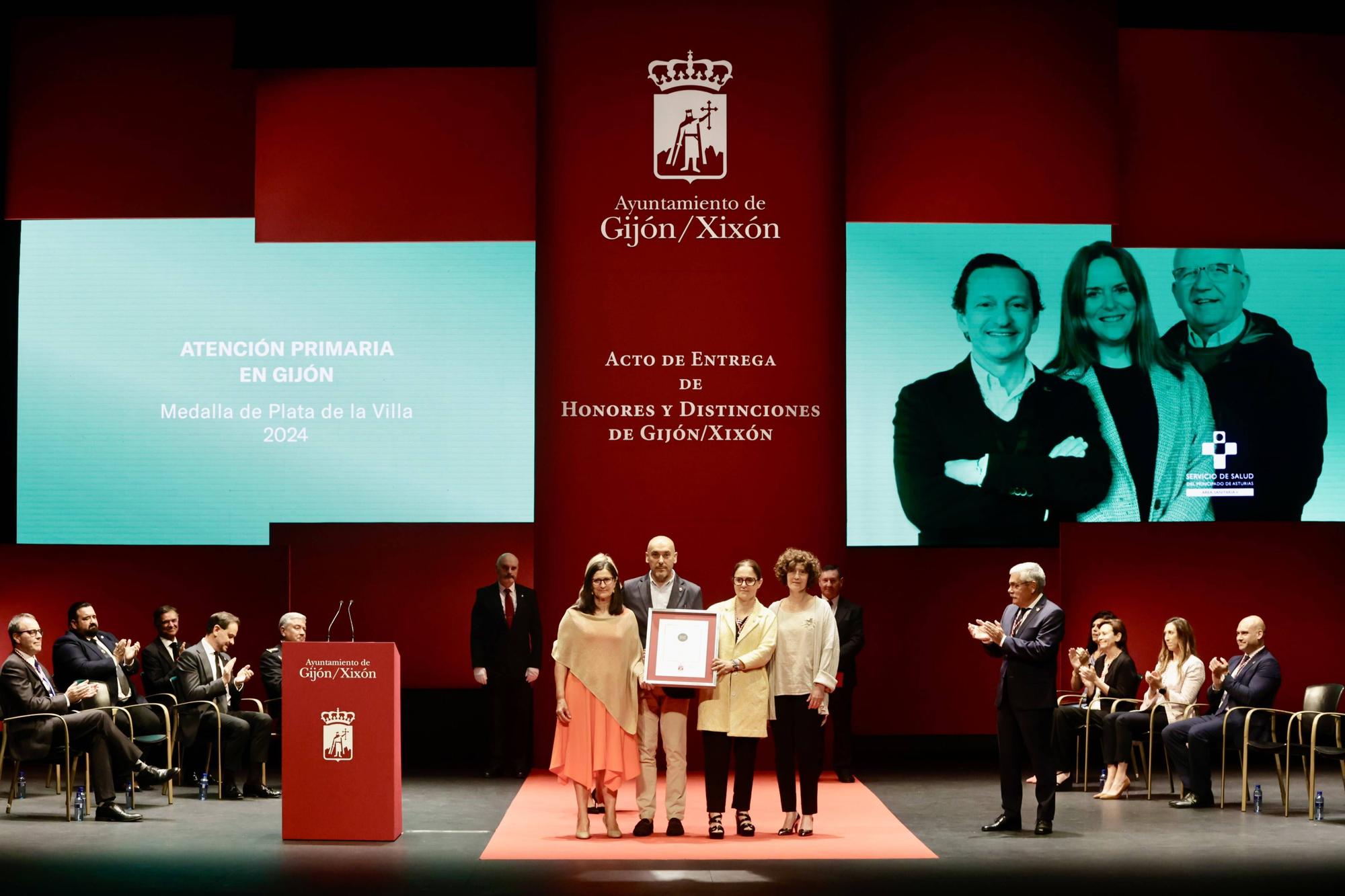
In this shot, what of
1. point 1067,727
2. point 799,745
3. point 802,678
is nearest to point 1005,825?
point 799,745

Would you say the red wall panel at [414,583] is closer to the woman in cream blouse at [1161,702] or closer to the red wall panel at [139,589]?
the red wall panel at [139,589]

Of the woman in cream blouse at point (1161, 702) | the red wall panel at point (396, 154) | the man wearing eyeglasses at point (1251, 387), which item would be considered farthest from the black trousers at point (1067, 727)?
the red wall panel at point (396, 154)

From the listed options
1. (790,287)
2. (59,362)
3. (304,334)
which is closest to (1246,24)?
(790,287)

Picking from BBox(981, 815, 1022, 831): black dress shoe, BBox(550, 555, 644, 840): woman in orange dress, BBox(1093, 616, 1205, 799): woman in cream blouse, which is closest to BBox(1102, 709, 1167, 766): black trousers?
BBox(1093, 616, 1205, 799): woman in cream blouse

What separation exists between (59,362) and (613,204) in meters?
3.88

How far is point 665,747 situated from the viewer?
6.87 meters

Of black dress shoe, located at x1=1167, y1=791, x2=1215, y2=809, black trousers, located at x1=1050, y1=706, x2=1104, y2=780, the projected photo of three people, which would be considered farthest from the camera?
the projected photo of three people

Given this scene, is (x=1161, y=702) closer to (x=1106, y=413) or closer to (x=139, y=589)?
(x=1106, y=413)

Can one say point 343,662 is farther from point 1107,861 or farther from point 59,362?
point 59,362

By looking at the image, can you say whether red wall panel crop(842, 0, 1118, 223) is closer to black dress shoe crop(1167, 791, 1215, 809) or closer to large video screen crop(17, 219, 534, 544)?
large video screen crop(17, 219, 534, 544)

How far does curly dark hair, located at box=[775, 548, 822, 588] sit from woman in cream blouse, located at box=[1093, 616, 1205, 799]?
102 inches

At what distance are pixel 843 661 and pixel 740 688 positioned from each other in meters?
2.11

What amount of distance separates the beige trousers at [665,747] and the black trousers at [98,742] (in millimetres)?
2644

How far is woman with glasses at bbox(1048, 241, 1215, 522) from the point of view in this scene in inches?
391
